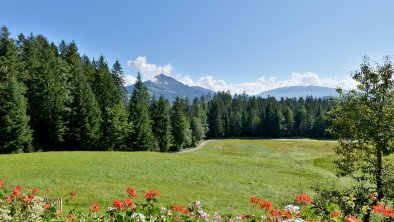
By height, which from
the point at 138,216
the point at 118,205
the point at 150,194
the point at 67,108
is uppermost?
the point at 67,108

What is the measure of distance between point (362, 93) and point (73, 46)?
66645mm

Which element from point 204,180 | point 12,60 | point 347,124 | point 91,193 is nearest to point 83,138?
point 12,60

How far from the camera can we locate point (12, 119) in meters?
44.8

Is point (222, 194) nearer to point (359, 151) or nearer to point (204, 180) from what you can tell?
point (204, 180)

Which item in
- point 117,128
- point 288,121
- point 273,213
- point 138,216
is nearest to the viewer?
point 138,216

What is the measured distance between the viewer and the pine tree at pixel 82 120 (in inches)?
2131

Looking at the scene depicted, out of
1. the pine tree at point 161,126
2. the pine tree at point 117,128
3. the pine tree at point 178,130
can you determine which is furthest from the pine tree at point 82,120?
the pine tree at point 178,130

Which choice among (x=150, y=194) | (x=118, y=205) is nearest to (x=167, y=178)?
(x=150, y=194)

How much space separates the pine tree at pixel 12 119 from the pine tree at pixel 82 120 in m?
8.79

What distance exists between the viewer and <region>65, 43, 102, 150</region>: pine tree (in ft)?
178

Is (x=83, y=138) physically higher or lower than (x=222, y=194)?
higher

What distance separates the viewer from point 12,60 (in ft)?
168

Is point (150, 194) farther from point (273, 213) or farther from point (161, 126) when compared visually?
point (161, 126)

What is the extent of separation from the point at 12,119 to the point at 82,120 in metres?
11.7
